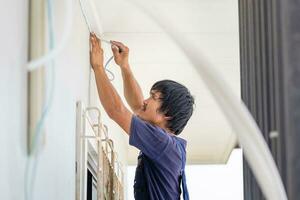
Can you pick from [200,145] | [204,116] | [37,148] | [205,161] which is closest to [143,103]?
[37,148]

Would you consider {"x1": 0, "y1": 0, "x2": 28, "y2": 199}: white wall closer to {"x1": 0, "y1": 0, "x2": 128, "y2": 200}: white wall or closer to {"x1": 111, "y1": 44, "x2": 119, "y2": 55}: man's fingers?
{"x1": 0, "y1": 0, "x2": 128, "y2": 200}: white wall

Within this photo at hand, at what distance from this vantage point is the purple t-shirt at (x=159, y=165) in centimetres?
223

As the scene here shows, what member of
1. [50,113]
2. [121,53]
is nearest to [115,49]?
[121,53]

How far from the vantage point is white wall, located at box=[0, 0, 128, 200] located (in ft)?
4.41

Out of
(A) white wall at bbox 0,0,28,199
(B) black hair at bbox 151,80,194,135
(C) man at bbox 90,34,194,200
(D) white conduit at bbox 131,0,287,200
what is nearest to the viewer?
(D) white conduit at bbox 131,0,287,200

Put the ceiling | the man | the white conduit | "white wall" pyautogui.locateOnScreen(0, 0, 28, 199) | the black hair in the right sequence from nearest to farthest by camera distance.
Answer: the white conduit < "white wall" pyautogui.locateOnScreen(0, 0, 28, 199) < the man < the black hair < the ceiling

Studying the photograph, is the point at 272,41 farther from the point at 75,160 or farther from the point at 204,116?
the point at 204,116

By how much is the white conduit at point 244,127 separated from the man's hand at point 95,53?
1727 mm

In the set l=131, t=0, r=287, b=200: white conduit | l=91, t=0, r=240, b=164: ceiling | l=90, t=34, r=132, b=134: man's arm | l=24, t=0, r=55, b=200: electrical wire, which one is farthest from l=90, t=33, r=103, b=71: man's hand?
l=131, t=0, r=287, b=200: white conduit

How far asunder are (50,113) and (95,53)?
0.94 meters

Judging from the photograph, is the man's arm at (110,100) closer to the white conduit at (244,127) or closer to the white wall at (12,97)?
the white wall at (12,97)

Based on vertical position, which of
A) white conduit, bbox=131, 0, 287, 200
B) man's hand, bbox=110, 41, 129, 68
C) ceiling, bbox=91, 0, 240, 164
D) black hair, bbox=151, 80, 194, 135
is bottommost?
white conduit, bbox=131, 0, 287, 200

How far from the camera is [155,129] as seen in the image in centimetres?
223

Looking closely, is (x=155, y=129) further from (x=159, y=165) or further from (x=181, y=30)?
(x=181, y=30)
